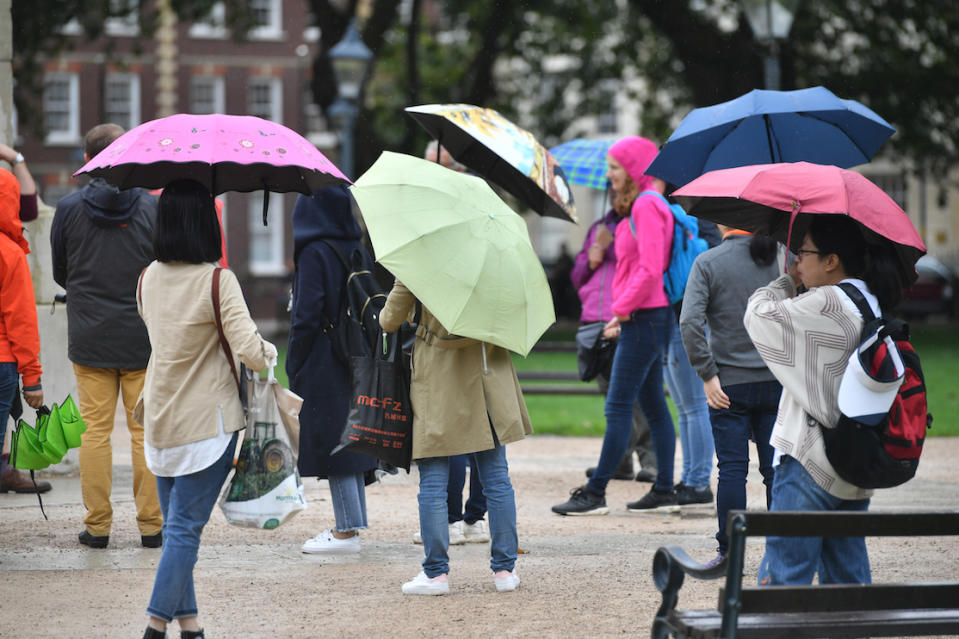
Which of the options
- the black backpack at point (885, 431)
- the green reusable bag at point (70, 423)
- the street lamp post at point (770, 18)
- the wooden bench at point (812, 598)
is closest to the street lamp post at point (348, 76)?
the street lamp post at point (770, 18)

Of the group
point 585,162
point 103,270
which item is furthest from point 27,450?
point 585,162

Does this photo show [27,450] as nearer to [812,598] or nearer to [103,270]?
[103,270]

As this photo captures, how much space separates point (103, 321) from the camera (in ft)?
20.9

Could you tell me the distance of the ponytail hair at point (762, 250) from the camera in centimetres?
583

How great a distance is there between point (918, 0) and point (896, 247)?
73.7 feet

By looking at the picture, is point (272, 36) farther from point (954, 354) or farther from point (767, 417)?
point (767, 417)

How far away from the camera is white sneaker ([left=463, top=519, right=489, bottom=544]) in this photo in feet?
21.8

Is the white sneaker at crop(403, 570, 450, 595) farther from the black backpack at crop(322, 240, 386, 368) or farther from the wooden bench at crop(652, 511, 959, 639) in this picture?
the wooden bench at crop(652, 511, 959, 639)

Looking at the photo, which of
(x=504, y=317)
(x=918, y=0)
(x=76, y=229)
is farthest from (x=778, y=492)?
(x=918, y=0)

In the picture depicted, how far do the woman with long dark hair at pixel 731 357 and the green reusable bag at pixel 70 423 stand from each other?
291 centimetres

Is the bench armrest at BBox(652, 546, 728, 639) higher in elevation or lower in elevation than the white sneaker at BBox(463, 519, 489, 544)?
higher

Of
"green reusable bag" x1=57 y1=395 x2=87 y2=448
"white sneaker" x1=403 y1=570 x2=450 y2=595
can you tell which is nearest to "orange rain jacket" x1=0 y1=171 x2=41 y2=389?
"green reusable bag" x1=57 y1=395 x2=87 y2=448

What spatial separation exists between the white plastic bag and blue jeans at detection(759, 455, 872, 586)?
173cm

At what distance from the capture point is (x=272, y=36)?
39844 millimetres
